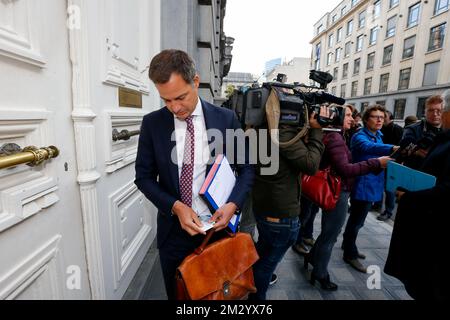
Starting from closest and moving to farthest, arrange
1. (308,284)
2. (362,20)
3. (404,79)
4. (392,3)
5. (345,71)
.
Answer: (308,284) → (404,79) → (392,3) → (362,20) → (345,71)

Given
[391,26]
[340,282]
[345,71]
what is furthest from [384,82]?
[340,282]

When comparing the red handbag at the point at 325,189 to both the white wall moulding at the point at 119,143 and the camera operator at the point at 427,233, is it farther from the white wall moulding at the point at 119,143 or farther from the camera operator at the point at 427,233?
the white wall moulding at the point at 119,143

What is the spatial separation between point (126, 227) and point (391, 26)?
30.1 metres

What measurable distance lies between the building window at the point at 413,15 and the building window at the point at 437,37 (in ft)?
7.40

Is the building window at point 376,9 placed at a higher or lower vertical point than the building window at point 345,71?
higher

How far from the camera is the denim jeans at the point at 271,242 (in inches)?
70.5

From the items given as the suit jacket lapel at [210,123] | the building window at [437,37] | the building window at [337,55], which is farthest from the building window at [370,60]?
the suit jacket lapel at [210,123]

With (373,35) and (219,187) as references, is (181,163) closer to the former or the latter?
(219,187)

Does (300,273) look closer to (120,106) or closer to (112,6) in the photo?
(120,106)

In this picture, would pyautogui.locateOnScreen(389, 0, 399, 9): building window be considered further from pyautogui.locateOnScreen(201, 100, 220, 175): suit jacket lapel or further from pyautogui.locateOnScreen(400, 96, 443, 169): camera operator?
pyautogui.locateOnScreen(201, 100, 220, 175): suit jacket lapel

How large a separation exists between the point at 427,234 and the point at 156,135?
174 centimetres

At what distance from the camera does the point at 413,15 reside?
2070 cm
